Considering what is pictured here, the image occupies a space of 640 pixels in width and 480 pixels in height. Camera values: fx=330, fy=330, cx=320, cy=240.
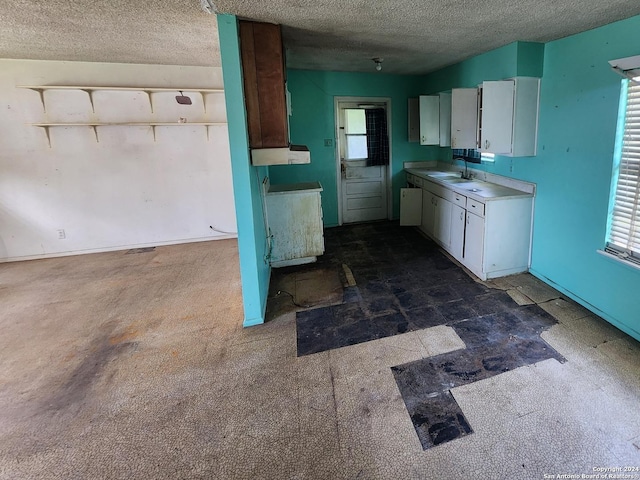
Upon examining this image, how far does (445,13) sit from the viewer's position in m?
2.37

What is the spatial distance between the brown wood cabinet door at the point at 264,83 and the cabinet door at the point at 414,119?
314cm

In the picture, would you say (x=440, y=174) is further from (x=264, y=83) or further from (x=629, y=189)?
(x=264, y=83)

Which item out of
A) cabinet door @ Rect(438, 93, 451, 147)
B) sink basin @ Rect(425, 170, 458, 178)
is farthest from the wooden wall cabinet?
cabinet door @ Rect(438, 93, 451, 147)

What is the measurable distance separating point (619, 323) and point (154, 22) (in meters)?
4.19

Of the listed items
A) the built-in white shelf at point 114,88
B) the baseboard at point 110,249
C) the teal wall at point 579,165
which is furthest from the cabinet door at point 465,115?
the baseboard at point 110,249

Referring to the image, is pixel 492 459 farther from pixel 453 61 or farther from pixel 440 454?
pixel 453 61

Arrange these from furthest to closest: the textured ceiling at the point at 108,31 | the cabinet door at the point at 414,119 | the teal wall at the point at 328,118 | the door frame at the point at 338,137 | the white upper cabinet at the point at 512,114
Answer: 1. the cabinet door at the point at 414,119
2. the door frame at the point at 338,137
3. the teal wall at the point at 328,118
4. the white upper cabinet at the point at 512,114
5. the textured ceiling at the point at 108,31

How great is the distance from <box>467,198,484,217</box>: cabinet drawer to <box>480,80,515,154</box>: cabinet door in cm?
57

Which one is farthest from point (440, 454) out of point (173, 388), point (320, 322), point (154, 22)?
point (154, 22)

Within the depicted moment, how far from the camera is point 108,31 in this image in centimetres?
272

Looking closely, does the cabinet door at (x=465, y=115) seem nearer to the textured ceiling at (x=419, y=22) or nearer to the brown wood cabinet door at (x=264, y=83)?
the textured ceiling at (x=419, y=22)

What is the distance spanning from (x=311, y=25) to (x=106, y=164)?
11.2ft

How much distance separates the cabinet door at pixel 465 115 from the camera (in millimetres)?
3662

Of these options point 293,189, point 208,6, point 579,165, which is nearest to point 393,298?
point 293,189
